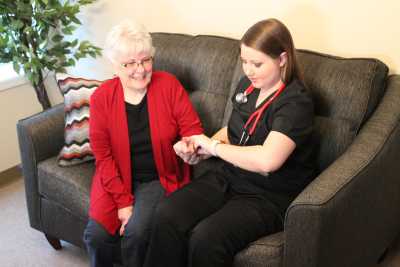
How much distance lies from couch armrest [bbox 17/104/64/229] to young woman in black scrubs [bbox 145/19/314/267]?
0.75 metres

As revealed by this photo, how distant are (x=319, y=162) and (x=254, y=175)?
10.9 inches

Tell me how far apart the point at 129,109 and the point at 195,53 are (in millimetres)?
493

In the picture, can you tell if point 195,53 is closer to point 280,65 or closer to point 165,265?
point 280,65

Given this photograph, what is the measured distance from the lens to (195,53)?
2152 millimetres

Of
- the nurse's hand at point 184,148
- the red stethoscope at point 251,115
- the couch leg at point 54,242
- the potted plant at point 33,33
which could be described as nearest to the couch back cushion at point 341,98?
the red stethoscope at point 251,115

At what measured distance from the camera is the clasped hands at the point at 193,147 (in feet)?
5.65

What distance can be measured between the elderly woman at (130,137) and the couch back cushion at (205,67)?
0.81 feet

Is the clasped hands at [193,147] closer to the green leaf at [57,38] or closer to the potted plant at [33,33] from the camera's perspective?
the potted plant at [33,33]

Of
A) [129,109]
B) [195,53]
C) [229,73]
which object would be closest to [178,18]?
[195,53]

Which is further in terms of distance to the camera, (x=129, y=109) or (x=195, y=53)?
(x=195, y=53)

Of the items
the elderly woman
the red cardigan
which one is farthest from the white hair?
the red cardigan

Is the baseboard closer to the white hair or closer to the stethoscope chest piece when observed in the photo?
the white hair

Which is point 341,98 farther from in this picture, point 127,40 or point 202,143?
point 127,40

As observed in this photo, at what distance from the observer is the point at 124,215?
178cm
